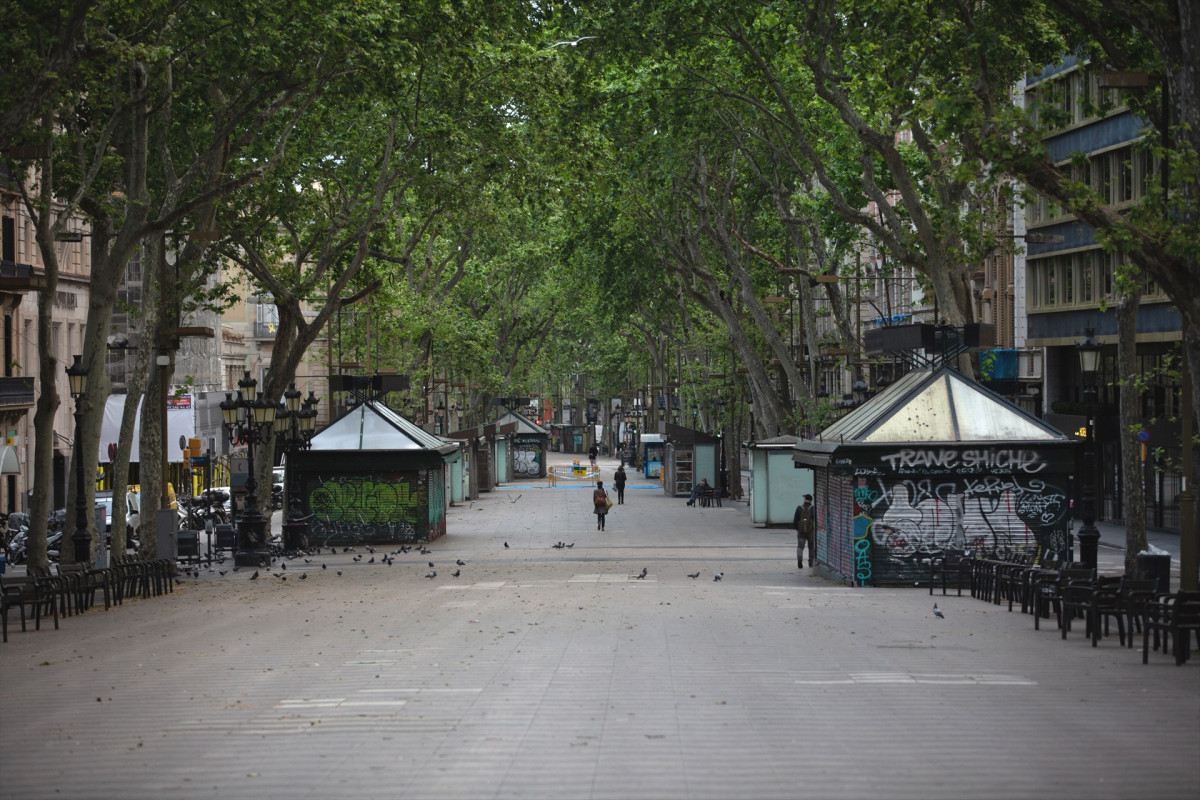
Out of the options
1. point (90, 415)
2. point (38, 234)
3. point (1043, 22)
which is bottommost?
point (90, 415)

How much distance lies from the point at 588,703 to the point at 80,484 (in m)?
13.8

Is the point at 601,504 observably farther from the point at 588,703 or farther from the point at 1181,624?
the point at 588,703

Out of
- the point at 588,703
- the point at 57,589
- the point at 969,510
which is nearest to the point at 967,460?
the point at 969,510

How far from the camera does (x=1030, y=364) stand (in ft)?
154

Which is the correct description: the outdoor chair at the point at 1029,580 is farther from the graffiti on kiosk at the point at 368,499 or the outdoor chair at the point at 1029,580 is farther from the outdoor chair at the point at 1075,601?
the graffiti on kiosk at the point at 368,499

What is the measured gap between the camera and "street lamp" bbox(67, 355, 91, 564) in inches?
874

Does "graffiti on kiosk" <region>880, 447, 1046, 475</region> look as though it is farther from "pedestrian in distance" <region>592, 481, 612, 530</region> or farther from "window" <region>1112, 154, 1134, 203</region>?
"window" <region>1112, 154, 1134, 203</region>

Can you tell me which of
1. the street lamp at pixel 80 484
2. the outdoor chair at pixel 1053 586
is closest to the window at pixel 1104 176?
the outdoor chair at pixel 1053 586

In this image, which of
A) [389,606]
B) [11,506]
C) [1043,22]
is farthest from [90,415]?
[11,506]

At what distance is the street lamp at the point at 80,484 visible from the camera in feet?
72.8

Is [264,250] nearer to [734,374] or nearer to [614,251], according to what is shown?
[614,251]

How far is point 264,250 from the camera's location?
3506 centimetres

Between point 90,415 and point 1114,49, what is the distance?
1617 centimetres

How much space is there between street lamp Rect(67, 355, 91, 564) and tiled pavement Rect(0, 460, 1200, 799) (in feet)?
8.23
